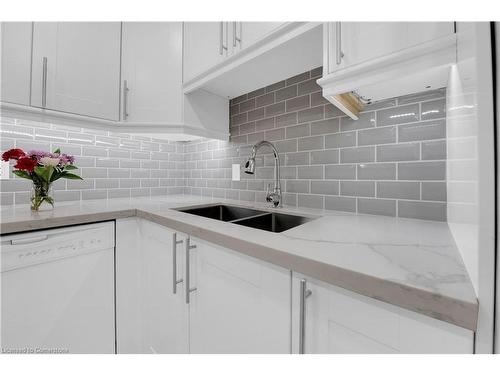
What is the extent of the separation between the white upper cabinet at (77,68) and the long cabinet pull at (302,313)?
144 cm

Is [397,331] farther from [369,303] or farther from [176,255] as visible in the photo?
[176,255]

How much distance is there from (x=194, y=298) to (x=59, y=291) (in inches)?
24.2

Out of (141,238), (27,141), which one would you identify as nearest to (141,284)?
(141,238)

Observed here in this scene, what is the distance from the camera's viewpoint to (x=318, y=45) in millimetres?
959

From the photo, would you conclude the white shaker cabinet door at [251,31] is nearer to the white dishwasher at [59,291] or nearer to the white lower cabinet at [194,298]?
the white lower cabinet at [194,298]

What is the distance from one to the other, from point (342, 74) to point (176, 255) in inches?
35.7

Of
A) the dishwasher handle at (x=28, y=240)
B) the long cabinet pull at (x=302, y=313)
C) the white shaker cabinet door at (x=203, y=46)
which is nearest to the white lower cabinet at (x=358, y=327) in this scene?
the long cabinet pull at (x=302, y=313)

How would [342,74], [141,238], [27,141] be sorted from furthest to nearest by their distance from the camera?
1. [27,141]
2. [141,238]
3. [342,74]

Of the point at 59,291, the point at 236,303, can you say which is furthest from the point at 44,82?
the point at 236,303

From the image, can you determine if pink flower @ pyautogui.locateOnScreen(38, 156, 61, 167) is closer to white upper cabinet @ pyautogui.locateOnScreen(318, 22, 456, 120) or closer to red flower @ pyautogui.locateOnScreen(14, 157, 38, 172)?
red flower @ pyautogui.locateOnScreen(14, 157, 38, 172)

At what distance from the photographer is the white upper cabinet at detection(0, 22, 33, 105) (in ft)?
3.44

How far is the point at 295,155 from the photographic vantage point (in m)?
1.32

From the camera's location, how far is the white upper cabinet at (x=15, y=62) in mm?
1050

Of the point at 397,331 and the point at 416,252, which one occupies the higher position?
the point at 416,252
